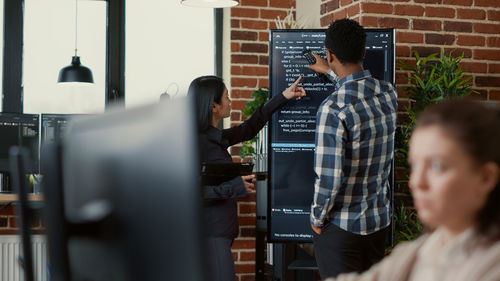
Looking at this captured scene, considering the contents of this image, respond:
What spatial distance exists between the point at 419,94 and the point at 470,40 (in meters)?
0.58

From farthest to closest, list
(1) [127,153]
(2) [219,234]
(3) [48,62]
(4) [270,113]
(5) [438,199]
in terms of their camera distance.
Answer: (3) [48,62] → (4) [270,113] → (2) [219,234] → (5) [438,199] → (1) [127,153]

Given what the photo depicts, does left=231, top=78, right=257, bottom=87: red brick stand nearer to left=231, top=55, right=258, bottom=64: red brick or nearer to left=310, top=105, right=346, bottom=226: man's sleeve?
left=231, top=55, right=258, bottom=64: red brick

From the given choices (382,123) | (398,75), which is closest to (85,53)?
(398,75)

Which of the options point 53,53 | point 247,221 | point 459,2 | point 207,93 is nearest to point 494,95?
point 459,2

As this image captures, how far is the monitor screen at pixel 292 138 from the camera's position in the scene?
3504mm

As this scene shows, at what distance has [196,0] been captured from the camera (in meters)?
3.69

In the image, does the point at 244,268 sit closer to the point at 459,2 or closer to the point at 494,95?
the point at 494,95

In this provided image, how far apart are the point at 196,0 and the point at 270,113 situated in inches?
32.8

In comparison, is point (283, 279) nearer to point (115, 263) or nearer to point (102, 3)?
point (102, 3)

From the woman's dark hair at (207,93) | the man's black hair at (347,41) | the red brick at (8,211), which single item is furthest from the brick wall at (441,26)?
the red brick at (8,211)

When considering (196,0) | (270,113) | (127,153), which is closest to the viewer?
(127,153)

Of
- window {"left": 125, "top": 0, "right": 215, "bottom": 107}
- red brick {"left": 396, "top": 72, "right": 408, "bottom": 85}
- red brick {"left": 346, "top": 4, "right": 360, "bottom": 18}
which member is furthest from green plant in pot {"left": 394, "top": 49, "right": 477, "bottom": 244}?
window {"left": 125, "top": 0, "right": 215, "bottom": 107}

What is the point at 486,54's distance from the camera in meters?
3.71

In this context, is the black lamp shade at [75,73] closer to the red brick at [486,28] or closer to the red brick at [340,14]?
the red brick at [340,14]
